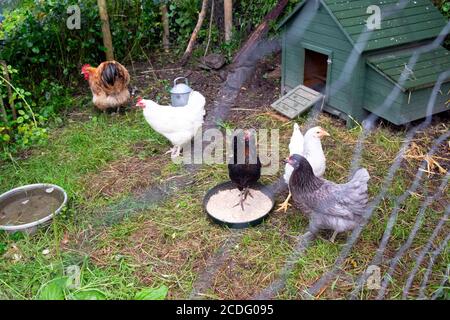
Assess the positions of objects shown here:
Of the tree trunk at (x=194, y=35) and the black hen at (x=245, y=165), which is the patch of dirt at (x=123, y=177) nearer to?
the black hen at (x=245, y=165)

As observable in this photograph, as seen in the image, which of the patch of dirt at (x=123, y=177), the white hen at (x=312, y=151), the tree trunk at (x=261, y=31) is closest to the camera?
the white hen at (x=312, y=151)

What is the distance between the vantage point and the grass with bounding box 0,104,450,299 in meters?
2.57

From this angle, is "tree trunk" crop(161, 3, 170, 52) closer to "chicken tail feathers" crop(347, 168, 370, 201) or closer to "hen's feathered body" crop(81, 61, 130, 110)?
"hen's feathered body" crop(81, 61, 130, 110)

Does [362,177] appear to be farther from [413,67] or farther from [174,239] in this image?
[413,67]

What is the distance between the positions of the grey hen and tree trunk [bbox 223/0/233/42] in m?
3.19

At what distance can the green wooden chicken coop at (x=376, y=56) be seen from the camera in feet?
12.0

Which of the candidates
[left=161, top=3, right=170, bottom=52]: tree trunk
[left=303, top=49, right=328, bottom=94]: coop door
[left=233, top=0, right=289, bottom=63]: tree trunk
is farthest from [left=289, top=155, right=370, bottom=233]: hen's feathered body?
[left=161, top=3, right=170, bottom=52]: tree trunk

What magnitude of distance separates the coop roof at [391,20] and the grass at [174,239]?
0.87 metres

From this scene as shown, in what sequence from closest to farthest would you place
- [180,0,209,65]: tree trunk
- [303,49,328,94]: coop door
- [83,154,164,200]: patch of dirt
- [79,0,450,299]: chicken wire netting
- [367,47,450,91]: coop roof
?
[79,0,450,299]: chicken wire netting, [83,154,164,200]: patch of dirt, [367,47,450,91]: coop roof, [303,49,328,94]: coop door, [180,0,209,65]: tree trunk

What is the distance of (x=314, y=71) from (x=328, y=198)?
8.52ft
